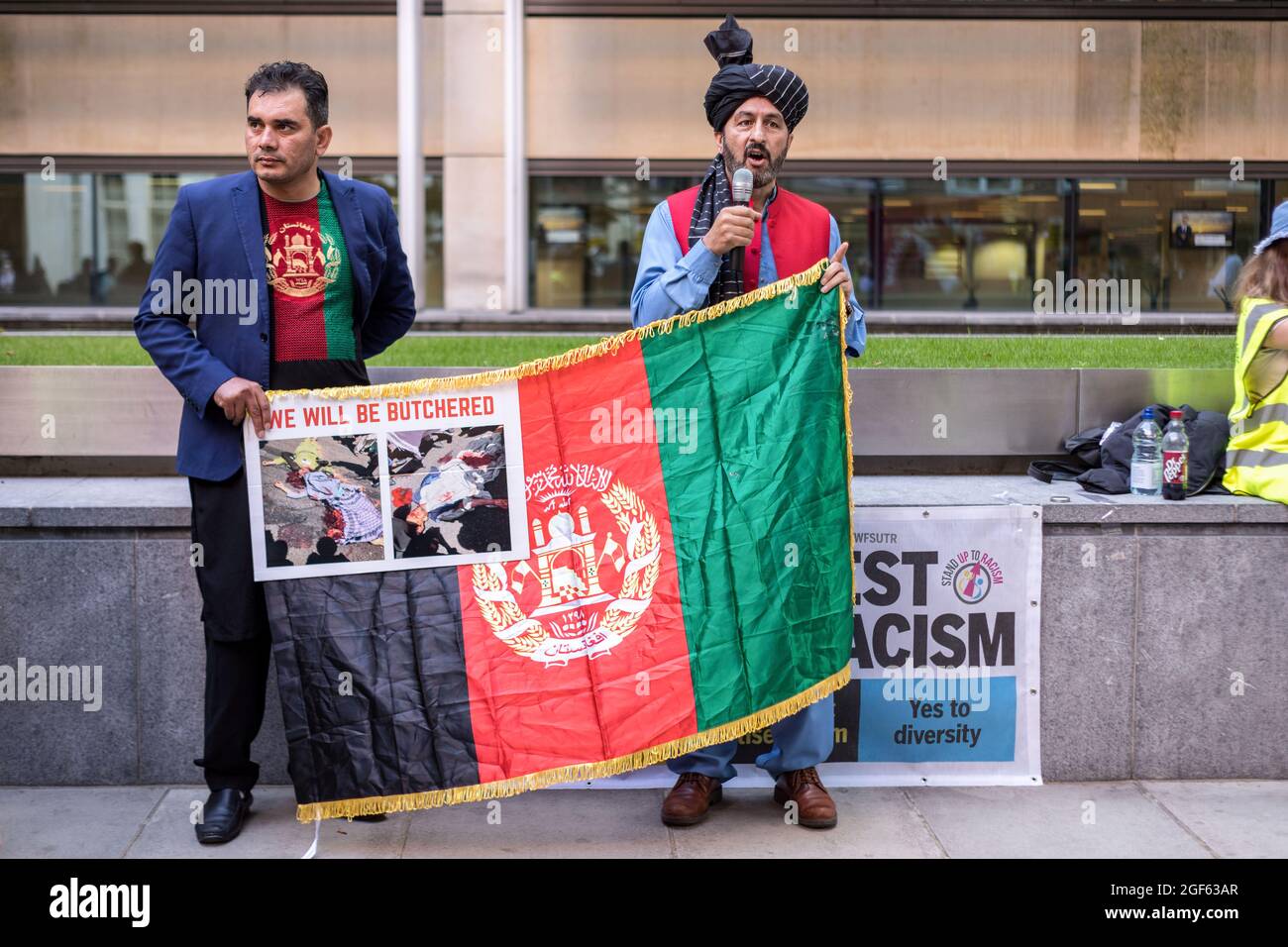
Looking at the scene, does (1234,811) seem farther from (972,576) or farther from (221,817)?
(221,817)

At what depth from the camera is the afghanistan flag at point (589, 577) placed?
4.20m

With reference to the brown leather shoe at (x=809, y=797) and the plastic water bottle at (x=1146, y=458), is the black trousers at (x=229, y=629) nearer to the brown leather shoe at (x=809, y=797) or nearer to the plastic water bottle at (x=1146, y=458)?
the brown leather shoe at (x=809, y=797)

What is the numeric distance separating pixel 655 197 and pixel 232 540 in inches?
550

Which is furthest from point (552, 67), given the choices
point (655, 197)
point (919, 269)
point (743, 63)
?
point (743, 63)

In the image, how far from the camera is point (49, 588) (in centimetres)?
473

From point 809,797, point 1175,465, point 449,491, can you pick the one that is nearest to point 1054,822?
point 809,797

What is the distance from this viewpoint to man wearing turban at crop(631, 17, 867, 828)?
4.26m

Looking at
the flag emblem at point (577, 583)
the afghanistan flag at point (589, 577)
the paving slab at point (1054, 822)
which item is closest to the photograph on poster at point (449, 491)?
the afghanistan flag at point (589, 577)

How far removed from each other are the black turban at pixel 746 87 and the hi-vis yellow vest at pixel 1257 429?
6.85ft

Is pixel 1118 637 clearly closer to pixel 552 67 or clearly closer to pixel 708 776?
pixel 708 776

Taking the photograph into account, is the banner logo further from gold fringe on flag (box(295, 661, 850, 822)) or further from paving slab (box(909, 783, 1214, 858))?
gold fringe on flag (box(295, 661, 850, 822))

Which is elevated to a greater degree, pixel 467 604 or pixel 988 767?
pixel 467 604

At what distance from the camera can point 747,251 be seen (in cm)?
446

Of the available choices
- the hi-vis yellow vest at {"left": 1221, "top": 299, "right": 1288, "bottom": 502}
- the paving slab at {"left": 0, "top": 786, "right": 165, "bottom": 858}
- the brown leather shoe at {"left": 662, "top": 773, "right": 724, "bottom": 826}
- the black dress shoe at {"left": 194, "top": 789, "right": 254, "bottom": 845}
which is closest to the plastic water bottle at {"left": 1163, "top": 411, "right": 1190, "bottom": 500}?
the hi-vis yellow vest at {"left": 1221, "top": 299, "right": 1288, "bottom": 502}
